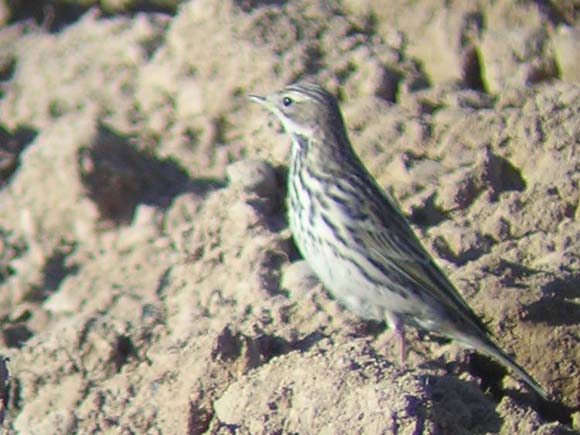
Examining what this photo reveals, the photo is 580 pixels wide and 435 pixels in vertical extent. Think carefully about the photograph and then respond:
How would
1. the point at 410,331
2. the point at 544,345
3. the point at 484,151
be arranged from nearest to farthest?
the point at 544,345 → the point at 410,331 → the point at 484,151

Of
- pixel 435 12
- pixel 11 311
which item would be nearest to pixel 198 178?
pixel 11 311

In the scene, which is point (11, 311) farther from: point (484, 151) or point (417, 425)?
point (417, 425)

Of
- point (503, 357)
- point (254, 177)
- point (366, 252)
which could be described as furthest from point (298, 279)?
point (503, 357)

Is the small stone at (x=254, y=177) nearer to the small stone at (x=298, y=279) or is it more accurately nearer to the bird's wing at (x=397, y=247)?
the small stone at (x=298, y=279)

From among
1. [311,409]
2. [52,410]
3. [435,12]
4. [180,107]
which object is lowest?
[52,410]

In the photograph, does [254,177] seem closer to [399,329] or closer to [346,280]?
[346,280]

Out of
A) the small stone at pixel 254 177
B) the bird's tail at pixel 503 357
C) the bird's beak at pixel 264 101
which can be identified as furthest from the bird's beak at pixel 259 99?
the bird's tail at pixel 503 357
